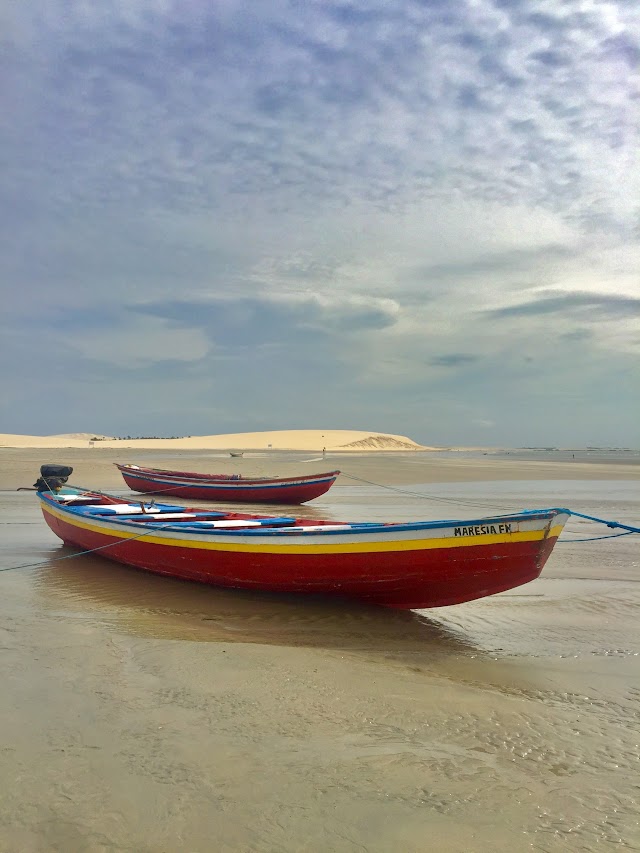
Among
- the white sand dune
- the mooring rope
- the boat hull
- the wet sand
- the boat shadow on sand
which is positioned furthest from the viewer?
the white sand dune

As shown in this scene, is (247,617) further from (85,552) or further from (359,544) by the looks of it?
(85,552)

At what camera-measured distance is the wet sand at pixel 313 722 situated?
322cm

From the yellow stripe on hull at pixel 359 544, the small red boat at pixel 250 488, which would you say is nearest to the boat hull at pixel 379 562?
the yellow stripe on hull at pixel 359 544

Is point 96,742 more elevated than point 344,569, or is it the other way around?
point 344,569

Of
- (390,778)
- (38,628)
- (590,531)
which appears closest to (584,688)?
(390,778)

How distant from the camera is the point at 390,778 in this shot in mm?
3686

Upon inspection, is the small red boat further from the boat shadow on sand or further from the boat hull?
the boat hull

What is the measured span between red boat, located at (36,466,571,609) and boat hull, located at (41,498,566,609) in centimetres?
1

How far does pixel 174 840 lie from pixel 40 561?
8315mm

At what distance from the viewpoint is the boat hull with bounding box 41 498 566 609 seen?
6645mm

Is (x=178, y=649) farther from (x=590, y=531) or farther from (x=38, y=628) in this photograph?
(x=590, y=531)

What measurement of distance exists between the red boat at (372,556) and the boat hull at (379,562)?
11 millimetres


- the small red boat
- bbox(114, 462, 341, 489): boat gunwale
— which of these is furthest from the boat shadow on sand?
the small red boat

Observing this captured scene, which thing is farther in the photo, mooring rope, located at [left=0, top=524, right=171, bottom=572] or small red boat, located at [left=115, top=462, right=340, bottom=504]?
small red boat, located at [left=115, top=462, right=340, bottom=504]
